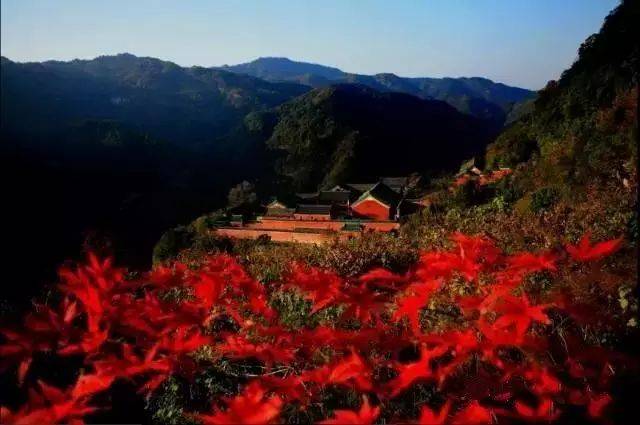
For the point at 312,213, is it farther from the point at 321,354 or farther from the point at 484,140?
the point at 484,140

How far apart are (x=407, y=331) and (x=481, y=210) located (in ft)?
20.4

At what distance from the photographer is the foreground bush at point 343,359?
2.07 metres

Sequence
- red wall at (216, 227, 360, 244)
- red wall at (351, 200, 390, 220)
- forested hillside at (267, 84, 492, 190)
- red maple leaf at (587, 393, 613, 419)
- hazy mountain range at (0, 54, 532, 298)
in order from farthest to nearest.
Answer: forested hillside at (267, 84, 492, 190), hazy mountain range at (0, 54, 532, 298), red wall at (351, 200, 390, 220), red wall at (216, 227, 360, 244), red maple leaf at (587, 393, 613, 419)

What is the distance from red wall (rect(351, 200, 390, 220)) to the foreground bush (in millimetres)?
21035

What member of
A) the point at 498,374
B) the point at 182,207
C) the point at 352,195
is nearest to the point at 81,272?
the point at 498,374

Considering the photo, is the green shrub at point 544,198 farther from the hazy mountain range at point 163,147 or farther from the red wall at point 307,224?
the hazy mountain range at point 163,147

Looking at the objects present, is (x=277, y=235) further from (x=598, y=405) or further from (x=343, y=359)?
(x=598, y=405)

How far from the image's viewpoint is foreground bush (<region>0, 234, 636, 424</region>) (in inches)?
81.4

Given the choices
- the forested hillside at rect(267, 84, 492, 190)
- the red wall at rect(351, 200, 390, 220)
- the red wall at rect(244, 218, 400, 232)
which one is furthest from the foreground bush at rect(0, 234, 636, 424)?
the forested hillside at rect(267, 84, 492, 190)

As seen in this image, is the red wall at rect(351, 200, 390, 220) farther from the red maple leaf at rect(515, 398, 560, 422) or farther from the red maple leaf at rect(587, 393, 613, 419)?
the red maple leaf at rect(515, 398, 560, 422)

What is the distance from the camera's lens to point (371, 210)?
24797 millimetres

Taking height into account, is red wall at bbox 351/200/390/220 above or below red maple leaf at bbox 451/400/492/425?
below

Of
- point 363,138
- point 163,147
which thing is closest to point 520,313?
point 363,138

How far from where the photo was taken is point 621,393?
2.48 meters
